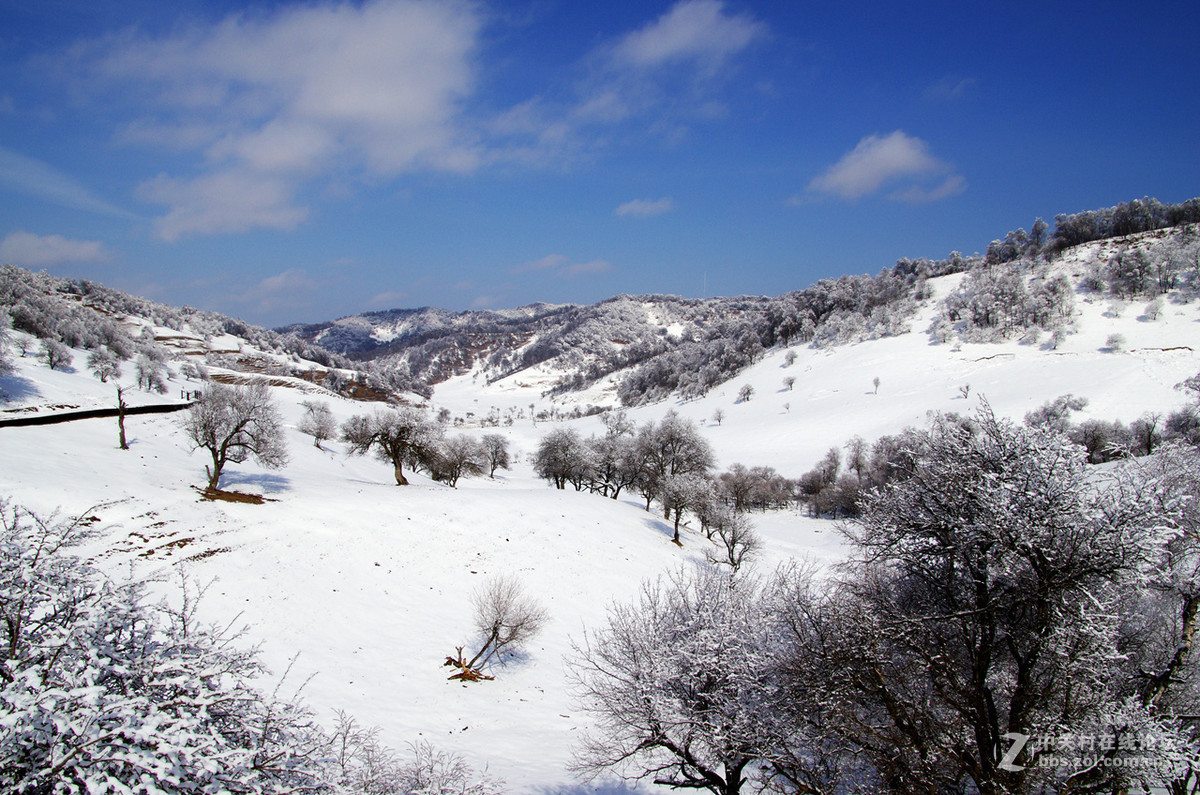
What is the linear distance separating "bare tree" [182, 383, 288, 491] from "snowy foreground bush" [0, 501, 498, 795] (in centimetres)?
2503

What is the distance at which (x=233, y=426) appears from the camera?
29156 millimetres

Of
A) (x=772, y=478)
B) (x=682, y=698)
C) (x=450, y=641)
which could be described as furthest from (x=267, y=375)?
(x=682, y=698)

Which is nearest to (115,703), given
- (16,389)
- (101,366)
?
(16,389)

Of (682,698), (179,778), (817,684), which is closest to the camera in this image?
(179,778)

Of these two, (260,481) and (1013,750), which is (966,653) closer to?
(1013,750)

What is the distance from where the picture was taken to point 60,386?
47844 mm

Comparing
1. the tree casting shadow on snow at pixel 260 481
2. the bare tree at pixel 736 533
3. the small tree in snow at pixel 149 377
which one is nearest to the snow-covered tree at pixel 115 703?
the tree casting shadow on snow at pixel 260 481

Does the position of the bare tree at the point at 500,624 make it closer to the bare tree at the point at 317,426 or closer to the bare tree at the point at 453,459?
the bare tree at the point at 453,459

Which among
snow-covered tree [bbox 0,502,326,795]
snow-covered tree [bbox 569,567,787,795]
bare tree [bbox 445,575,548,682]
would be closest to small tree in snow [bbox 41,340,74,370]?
bare tree [bbox 445,575,548,682]

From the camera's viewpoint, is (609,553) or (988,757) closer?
(988,757)

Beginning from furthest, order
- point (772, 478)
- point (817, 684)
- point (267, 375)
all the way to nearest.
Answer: point (267, 375)
point (772, 478)
point (817, 684)

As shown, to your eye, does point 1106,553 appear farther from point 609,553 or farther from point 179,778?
point 609,553

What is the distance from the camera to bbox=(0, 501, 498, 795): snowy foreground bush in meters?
4.77

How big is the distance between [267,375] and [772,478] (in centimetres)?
13038
